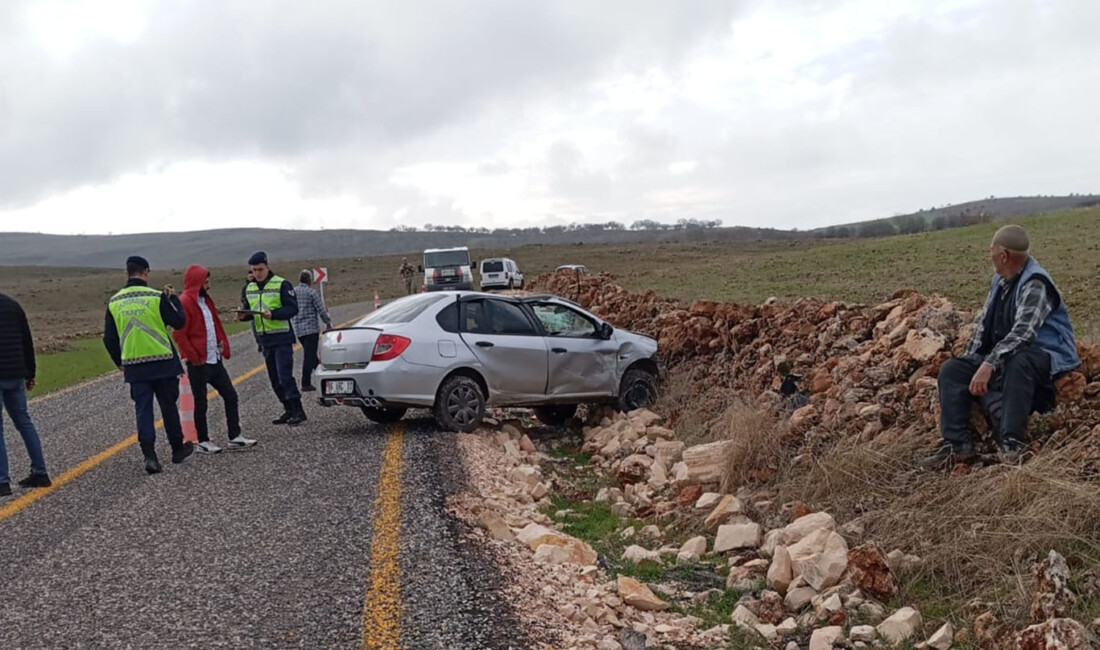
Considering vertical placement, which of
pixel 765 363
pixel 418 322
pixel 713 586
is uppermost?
pixel 418 322

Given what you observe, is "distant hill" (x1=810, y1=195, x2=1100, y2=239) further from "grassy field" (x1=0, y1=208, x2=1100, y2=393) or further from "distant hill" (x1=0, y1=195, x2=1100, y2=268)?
"distant hill" (x1=0, y1=195, x2=1100, y2=268)

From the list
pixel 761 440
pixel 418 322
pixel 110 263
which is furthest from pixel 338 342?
pixel 110 263

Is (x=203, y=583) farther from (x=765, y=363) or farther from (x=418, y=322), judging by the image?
(x=765, y=363)

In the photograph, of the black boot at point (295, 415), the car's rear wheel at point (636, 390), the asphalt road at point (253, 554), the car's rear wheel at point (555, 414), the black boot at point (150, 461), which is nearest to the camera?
the asphalt road at point (253, 554)

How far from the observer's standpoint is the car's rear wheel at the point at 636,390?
10.7 meters

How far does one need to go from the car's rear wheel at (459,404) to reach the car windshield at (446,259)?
27.6 meters

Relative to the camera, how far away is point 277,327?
412 inches

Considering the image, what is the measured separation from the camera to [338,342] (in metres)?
9.47

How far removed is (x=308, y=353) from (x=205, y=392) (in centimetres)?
426

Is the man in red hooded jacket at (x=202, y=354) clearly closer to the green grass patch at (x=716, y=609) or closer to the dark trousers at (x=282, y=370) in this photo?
the dark trousers at (x=282, y=370)

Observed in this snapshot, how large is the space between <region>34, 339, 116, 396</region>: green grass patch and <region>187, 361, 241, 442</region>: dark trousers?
8626mm

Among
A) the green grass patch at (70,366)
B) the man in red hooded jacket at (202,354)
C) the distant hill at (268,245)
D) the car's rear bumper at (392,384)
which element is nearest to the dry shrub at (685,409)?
the car's rear bumper at (392,384)

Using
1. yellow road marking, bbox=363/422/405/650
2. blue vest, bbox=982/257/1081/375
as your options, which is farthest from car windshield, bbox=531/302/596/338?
blue vest, bbox=982/257/1081/375

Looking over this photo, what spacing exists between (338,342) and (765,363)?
4426 millimetres
